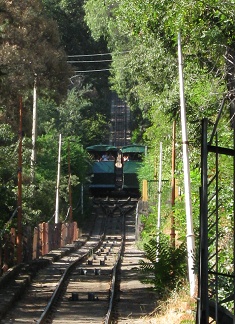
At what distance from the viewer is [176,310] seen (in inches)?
617

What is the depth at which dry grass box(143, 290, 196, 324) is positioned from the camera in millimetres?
14523

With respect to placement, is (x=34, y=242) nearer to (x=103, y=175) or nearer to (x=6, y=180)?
(x=6, y=180)

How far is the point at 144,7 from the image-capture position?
70.2 ft

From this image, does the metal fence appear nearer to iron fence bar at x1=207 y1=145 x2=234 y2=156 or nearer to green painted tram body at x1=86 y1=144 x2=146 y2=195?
iron fence bar at x1=207 y1=145 x2=234 y2=156

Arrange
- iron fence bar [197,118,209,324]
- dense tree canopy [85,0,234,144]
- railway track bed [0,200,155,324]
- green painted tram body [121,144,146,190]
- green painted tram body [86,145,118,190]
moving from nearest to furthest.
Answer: iron fence bar [197,118,209,324] → railway track bed [0,200,155,324] → dense tree canopy [85,0,234,144] → green painted tram body [86,145,118,190] → green painted tram body [121,144,146,190]

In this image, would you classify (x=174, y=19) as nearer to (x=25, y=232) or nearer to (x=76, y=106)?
(x=25, y=232)

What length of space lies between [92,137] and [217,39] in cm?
6499

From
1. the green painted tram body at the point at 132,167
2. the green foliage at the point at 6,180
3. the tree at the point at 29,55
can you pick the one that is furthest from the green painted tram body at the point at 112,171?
the green foliage at the point at 6,180

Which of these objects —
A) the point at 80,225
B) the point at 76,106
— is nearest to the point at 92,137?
the point at 76,106

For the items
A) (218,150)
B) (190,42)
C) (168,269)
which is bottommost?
(168,269)

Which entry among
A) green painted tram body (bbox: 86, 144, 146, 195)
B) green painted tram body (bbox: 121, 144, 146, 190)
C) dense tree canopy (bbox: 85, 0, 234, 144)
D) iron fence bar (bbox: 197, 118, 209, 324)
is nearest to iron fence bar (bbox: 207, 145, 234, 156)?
iron fence bar (bbox: 197, 118, 209, 324)

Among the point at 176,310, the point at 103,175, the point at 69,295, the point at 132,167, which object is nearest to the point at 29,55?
the point at 69,295

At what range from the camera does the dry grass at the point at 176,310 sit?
14523 millimetres

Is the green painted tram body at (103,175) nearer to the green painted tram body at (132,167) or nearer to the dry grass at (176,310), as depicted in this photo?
the green painted tram body at (132,167)
